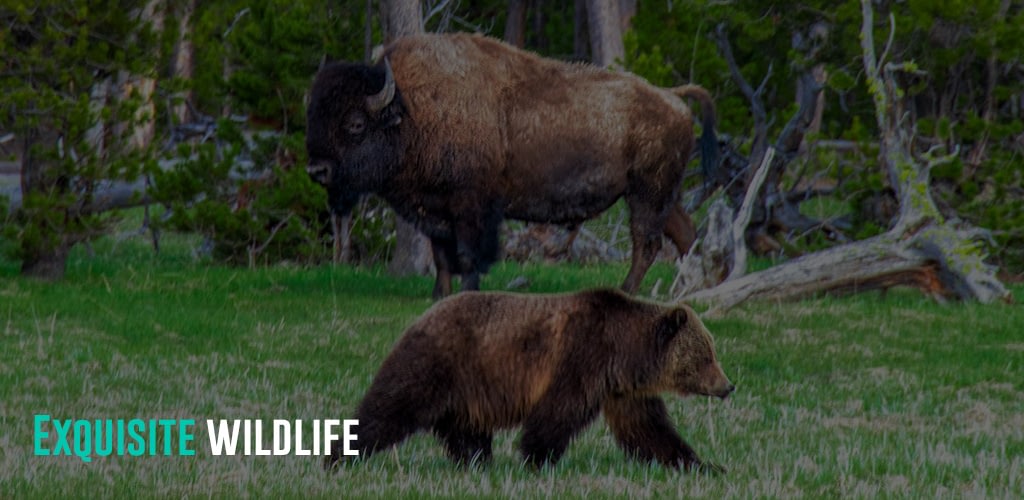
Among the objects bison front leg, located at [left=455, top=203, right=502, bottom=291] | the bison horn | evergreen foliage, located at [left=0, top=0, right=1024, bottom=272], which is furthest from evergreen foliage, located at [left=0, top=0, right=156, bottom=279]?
bison front leg, located at [left=455, top=203, right=502, bottom=291]

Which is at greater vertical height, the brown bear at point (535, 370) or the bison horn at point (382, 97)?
the bison horn at point (382, 97)

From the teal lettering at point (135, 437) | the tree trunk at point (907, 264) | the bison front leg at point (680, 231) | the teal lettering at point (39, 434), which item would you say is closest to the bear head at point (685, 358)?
the teal lettering at point (135, 437)

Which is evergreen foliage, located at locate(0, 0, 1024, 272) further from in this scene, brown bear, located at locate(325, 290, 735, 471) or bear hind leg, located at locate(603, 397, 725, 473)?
bear hind leg, located at locate(603, 397, 725, 473)

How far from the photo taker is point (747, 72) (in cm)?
2236

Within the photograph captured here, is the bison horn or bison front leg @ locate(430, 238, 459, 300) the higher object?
the bison horn

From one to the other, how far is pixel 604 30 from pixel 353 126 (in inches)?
539

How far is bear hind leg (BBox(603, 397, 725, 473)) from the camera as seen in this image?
23.3 feet

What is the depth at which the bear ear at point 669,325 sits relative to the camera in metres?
6.89

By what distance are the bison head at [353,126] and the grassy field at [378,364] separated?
113 centimetres

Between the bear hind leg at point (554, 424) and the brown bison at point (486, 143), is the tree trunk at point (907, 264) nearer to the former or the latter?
the brown bison at point (486, 143)

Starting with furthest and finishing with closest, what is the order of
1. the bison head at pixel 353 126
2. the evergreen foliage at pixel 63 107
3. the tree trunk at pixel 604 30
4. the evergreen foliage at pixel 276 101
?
the tree trunk at pixel 604 30 → the evergreen foliage at pixel 276 101 → the evergreen foliage at pixel 63 107 → the bison head at pixel 353 126

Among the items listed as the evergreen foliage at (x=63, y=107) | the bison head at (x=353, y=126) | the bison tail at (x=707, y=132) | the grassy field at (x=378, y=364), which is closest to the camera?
the grassy field at (x=378, y=364)

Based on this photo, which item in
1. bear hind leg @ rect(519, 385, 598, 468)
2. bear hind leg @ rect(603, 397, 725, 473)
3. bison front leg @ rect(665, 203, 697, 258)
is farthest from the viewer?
bison front leg @ rect(665, 203, 697, 258)

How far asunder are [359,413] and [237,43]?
37.2ft
